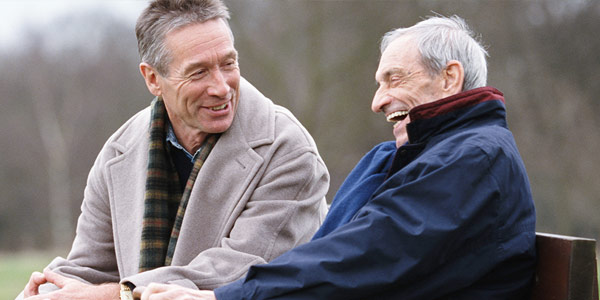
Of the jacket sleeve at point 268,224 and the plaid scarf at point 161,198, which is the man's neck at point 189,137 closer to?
the plaid scarf at point 161,198

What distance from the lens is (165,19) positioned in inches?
125

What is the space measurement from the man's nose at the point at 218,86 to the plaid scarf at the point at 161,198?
0.72 feet

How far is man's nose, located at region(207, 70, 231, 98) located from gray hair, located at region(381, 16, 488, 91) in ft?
2.46

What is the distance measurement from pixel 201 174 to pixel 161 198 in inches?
10.0

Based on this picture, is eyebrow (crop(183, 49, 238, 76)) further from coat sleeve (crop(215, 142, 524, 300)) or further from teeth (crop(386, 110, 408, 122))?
coat sleeve (crop(215, 142, 524, 300))

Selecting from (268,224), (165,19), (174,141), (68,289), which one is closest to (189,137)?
(174,141)

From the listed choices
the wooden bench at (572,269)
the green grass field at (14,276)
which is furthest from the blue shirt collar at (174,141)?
the green grass field at (14,276)

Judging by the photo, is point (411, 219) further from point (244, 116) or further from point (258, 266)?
Result: point (244, 116)

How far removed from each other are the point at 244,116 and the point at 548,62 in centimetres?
911

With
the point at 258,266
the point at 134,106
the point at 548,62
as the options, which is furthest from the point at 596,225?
the point at 134,106

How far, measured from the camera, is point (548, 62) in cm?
1143

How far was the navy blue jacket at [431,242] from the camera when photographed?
7.45ft

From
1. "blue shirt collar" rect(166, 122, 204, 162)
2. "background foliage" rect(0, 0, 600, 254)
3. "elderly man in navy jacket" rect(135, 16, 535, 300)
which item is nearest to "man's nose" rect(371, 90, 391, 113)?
"elderly man in navy jacket" rect(135, 16, 535, 300)

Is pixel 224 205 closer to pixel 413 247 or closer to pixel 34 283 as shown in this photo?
pixel 34 283
